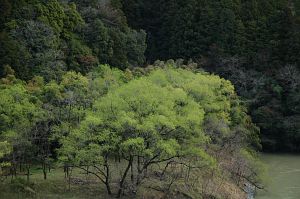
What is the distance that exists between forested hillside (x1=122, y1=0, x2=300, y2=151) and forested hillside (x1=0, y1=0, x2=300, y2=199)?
115 millimetres

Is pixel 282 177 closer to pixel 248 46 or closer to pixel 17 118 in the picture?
pixel 248 46

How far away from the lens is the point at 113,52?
53906 millimetres

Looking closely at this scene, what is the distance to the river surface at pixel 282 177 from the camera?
135 feet

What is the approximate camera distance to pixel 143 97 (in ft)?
104

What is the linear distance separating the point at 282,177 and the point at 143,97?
1950 centimetres

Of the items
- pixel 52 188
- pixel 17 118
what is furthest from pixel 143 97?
pixel 52 188

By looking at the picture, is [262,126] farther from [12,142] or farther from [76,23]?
[12,142]

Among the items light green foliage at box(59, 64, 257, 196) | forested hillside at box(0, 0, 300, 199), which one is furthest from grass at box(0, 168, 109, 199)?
light green foliage at box(59, 64, 257, 196)

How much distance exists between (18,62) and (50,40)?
4060 millimetres

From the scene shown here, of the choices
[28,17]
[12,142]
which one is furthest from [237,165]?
[28,17]

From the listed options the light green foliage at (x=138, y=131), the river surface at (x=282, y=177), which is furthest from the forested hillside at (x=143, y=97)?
the river surface at (x=282, y=177)

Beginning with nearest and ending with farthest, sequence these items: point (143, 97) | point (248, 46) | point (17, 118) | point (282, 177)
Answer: point (143, 97) → point (17, 118) → point (282, 177) → point (248, 46)

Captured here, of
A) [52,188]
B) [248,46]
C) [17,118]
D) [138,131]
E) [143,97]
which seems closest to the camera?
[138,131]

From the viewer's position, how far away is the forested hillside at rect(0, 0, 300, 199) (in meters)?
31.9
